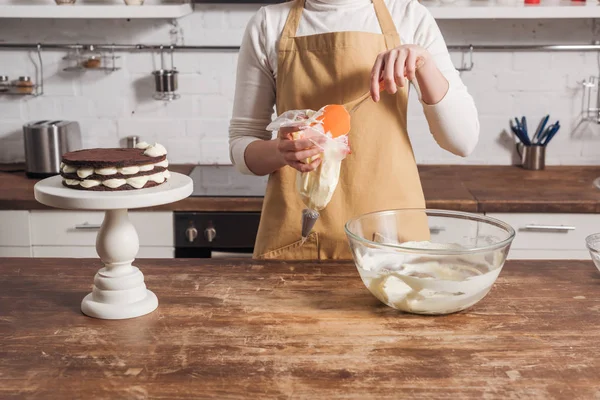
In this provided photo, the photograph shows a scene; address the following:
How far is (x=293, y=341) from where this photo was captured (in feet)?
4.09

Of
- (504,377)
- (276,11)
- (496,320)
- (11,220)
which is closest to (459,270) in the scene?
(496,320)

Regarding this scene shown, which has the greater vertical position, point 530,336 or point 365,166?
point 365,166

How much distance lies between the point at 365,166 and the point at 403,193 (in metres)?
0.12

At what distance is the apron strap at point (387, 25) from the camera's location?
1895 millimetres

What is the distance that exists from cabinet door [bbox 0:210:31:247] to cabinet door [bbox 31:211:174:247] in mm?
25

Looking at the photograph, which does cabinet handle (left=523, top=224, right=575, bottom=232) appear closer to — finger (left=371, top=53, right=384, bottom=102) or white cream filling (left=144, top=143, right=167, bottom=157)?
finger (left=371, top=53, right=384, bottom=102)

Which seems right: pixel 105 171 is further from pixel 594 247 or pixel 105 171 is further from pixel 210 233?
pixel 210 233

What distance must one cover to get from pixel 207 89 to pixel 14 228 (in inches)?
40.2

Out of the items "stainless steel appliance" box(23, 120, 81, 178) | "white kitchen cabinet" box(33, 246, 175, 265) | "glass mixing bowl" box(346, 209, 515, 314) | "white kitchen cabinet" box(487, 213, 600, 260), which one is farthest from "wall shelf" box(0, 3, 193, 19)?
"glass mixing bowl" box(346, 209, 515, 314)

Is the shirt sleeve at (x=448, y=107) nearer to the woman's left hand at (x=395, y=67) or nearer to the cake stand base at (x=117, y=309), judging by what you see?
the woman's left hand at (x=395, y=67)

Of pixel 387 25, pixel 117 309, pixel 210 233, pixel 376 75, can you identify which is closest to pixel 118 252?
pixel 117 309

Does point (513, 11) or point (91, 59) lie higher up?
point (513, 11)

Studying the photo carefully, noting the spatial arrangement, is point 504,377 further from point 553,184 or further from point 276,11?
point 553,184

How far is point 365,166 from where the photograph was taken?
1909 millimetres
